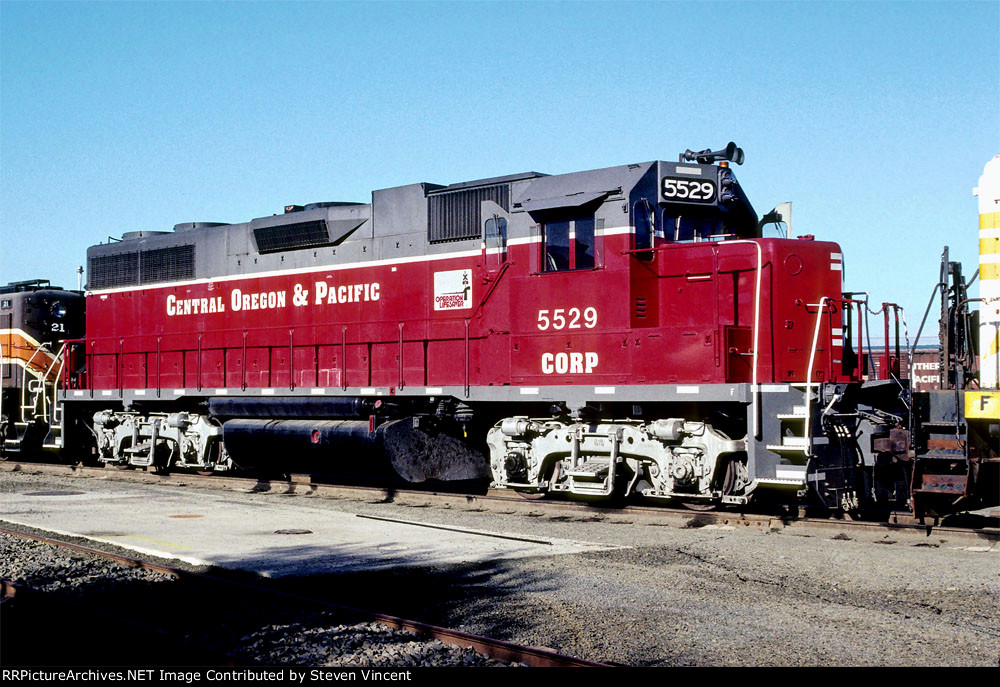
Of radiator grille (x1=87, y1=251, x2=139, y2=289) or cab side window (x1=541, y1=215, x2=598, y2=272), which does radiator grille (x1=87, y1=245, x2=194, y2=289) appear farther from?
cab side window (x1=541, y1=215, x2=598, y2=272)

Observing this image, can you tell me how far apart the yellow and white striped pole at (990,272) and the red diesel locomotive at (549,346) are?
1.06m

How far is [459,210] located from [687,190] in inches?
121

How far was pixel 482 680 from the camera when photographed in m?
5.01

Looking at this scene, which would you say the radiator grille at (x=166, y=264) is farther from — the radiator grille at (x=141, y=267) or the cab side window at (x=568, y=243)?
the cab side window at (x=568, y=243)

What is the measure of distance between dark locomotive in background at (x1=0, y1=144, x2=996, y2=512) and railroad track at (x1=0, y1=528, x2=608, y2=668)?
4559 mm

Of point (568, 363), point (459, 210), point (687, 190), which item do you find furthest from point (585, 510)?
point (459, 210)

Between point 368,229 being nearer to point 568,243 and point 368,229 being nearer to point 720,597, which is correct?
point 568,243

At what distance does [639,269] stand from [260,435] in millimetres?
6453

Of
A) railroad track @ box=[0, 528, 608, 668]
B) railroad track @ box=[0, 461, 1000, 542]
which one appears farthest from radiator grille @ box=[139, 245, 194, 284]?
railroad track @ box=[0, 528, 608, 668]

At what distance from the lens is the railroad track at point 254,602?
5.31 m

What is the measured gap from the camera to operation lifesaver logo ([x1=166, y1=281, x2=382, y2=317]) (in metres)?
13.8

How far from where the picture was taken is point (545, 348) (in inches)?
455

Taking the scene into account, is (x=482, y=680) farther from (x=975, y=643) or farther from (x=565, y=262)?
(x=565, y=262)

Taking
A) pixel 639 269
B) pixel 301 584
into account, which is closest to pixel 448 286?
pixel 639 269
